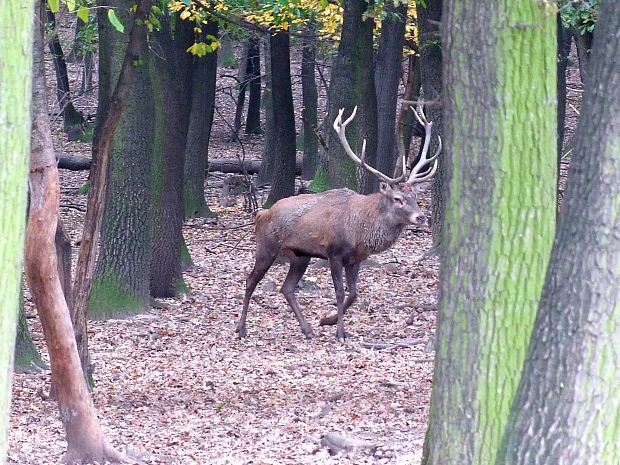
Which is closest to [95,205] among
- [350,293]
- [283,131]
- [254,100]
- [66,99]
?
[350,293]

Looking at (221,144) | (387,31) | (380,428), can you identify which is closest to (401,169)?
(380,428)

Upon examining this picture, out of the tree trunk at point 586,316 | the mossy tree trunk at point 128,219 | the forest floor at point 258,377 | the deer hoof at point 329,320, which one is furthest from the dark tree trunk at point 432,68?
the tree trunk at point 586,316

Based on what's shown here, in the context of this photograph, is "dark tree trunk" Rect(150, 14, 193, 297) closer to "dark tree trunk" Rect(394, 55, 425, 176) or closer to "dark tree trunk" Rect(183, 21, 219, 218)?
"dark tree trunk" Rect(394, 55, 425, 176)

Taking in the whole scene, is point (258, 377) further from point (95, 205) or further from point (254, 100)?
point (254, 100)

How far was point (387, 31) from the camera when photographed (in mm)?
18328

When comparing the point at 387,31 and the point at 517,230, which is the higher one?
the point at 387,31

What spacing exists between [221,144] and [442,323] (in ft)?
84.5

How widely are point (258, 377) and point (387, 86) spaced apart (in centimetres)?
1037

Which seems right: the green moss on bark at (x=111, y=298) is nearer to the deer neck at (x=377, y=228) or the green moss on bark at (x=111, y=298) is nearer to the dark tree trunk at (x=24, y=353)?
the dark tree trunk at (x=24, y=353)

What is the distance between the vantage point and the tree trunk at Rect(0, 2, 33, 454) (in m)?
3.21

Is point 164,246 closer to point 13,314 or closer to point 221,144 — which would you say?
point 13,314

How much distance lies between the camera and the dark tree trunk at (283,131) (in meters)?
17.9

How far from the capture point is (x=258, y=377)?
9.65 m

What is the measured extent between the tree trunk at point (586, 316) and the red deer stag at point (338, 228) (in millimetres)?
8177
